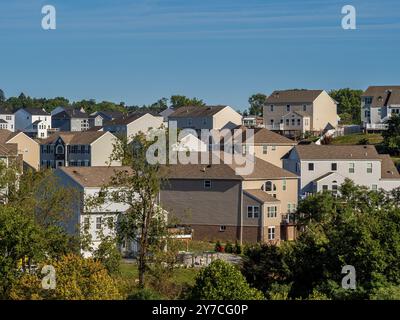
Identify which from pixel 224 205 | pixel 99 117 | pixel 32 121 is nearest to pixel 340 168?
pixel 224 205

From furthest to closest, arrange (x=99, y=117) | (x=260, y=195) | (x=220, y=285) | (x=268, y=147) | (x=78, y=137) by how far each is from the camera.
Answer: (x=99, y=117)
(x=78, y=137)
(x=268, y=147)
(x=260, y=195)
(x=220, y=285)

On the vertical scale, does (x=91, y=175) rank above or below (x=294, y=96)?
below

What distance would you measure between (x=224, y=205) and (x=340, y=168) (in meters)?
13.8

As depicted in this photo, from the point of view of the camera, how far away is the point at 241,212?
176 feet

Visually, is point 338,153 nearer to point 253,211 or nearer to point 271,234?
point 271,234

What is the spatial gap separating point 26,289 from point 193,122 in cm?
7141

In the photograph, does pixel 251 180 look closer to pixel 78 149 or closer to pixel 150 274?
pixel 150 274

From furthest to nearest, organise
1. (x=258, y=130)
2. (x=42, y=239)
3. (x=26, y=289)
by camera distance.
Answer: (x=258, y=130)
(x=42, y=239)
(x=26, y=289)

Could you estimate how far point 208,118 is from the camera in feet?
312

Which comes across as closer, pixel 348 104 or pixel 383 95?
pixel 383 95

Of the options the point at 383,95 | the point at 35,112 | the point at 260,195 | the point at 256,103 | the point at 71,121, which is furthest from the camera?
the point at 256,103

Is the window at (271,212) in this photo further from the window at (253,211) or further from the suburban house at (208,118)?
the suburban house at (208,118)

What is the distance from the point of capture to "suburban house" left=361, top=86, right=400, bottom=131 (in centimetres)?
9588
